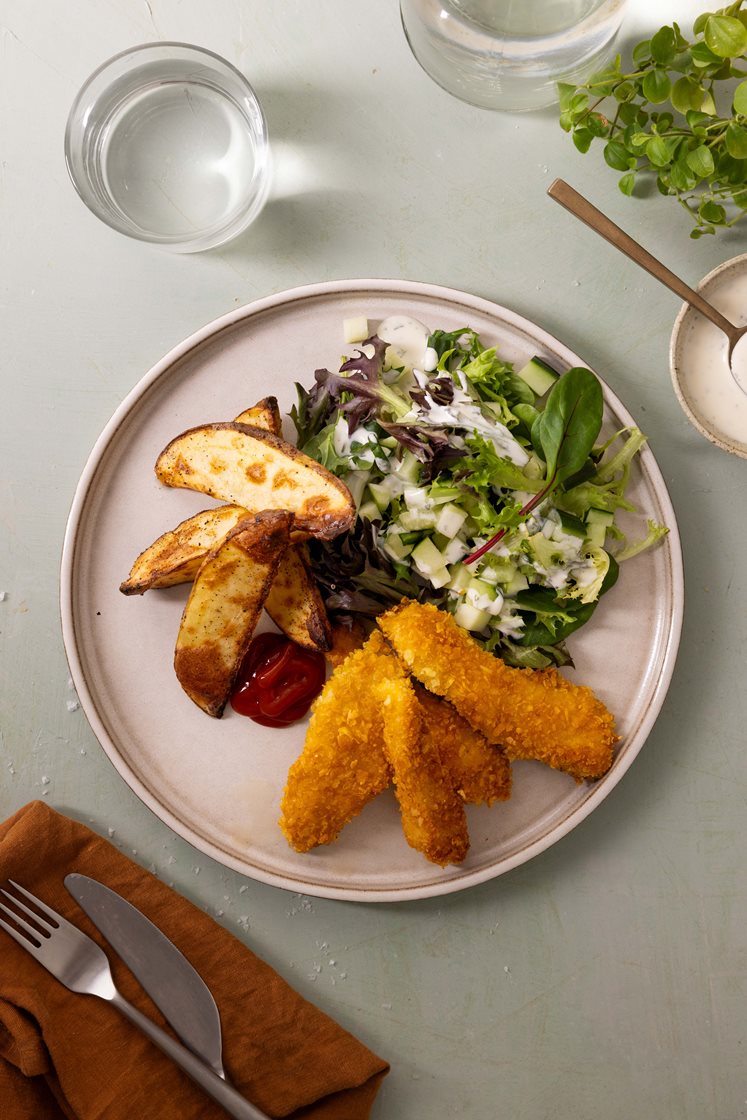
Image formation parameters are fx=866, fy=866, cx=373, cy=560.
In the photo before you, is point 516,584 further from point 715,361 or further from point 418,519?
point 715,361

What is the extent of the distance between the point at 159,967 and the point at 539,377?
1.86 m

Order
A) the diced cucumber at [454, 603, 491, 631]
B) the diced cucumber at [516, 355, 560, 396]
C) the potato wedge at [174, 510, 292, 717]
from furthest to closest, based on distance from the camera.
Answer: the diced cucumber at [516, 355, 560, 396], the diced cucumber at [454, 603, 491, 631], the potato wedge at [174, 510, 292, 717]

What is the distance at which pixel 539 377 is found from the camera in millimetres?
2270

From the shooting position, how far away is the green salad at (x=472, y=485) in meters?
2.11

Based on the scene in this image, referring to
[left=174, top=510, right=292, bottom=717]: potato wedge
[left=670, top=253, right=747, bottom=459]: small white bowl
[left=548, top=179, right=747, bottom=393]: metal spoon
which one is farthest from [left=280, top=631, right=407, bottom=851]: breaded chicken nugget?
[left=548, top=179, right=747, bottom=393]: metal spoon

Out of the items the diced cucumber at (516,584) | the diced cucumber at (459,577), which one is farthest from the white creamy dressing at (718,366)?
the diced cucumber at (459,577)

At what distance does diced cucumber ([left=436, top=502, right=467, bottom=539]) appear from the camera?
2123 millimetres

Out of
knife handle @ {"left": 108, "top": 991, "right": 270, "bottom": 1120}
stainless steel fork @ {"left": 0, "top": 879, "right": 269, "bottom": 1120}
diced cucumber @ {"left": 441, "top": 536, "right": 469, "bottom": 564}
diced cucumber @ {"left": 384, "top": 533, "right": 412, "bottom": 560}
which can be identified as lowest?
knife handle @ {"left": 108, "top": 991, "right": 270, "bottom": 1120}

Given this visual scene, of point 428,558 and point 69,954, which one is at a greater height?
point 428,558

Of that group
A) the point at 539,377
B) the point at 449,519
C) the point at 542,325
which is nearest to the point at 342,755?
the point at 449,519

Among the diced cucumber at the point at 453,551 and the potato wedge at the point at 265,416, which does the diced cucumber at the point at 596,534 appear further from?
the potato wedge at the point at 265,416

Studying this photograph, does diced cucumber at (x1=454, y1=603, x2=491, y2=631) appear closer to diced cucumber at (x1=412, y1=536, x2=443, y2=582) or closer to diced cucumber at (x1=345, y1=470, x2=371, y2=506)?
diced cucumber at (x1=412, y1=536, x2=443, y2=582)

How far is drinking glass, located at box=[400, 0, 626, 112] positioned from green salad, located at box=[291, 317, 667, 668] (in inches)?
27.3

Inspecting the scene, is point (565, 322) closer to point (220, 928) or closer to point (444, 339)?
point (444, 339)
